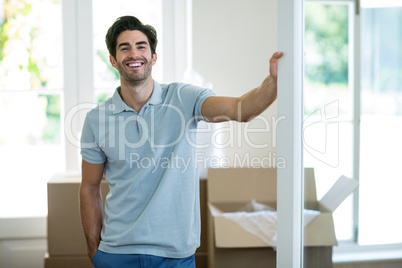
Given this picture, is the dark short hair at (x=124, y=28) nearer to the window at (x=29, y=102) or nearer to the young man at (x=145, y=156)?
the young man at (x=145, y=156)

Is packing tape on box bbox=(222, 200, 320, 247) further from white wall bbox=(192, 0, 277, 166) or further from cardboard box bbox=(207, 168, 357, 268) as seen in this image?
white wall bbox=(192, 0, 277, 166)

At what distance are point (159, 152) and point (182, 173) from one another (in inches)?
3.6

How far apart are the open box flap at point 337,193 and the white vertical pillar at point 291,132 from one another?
0.32 feet

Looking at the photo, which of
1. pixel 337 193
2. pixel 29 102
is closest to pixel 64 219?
pixel 29 102

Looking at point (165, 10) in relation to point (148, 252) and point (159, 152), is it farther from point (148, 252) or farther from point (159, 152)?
point (148, 252)

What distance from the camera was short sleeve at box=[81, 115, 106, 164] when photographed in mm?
1483

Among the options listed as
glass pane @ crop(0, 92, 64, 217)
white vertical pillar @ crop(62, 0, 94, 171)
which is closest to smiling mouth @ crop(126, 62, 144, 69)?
white vertical pillar @ crop(62, 0, 94, 171)

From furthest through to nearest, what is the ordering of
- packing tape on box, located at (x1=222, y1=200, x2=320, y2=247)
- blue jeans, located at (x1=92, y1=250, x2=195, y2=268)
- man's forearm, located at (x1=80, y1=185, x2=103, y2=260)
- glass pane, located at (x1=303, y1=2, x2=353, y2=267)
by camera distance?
1. packing tape on box, located at (x1=222, y1=200, x2=320, y2=247)
2. man's forearm, located at (x1=80, y1=185, x2=103, y2=260)
3. blue jeans, located at (x1=92, y1=250, x2=195, y2=268)
4. glass pane, located at (x1=303, y1=2, x2=353, y2=267)

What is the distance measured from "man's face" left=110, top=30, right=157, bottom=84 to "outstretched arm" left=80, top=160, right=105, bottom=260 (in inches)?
12.6

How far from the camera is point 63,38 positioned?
2.66m

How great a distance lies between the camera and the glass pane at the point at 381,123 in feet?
2.44

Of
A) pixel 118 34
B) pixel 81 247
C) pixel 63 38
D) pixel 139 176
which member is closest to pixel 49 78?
pixel 63 38

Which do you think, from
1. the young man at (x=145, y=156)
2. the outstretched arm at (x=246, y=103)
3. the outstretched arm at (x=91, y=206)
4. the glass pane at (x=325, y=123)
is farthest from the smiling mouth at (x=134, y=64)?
the glass pane at (x=325, y=123)

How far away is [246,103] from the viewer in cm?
122
